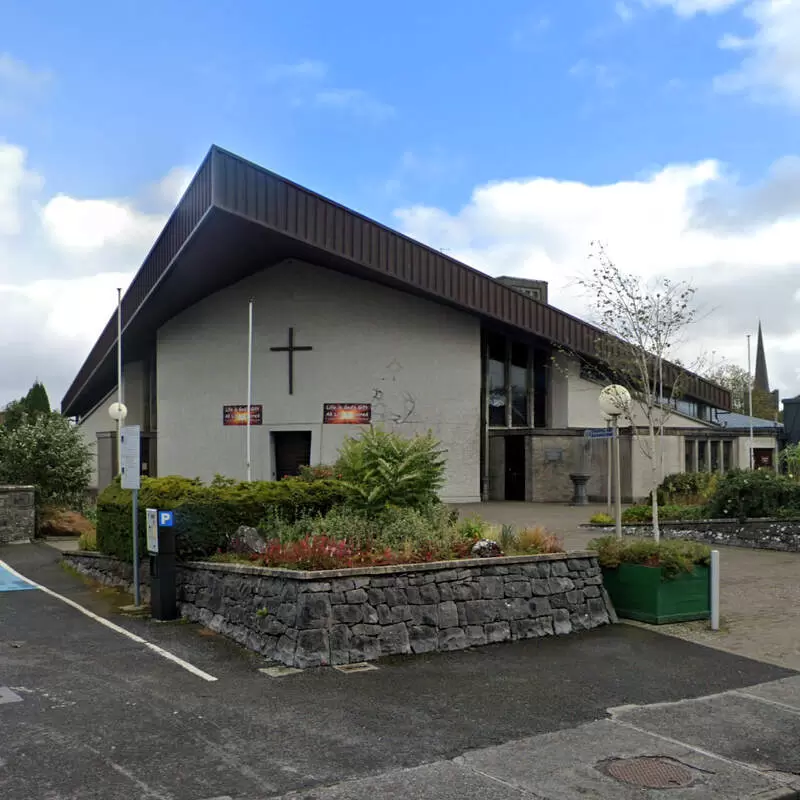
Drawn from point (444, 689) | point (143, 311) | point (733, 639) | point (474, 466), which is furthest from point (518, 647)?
point (143, 311)

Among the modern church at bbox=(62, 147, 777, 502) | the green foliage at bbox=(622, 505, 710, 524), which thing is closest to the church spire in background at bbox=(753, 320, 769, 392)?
the modern church at bbox=(62, 147, 777, 502)

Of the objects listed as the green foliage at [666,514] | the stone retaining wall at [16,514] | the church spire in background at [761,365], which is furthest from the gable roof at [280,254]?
the church spire in background at [761,365]

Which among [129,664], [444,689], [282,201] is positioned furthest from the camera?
[282,201]

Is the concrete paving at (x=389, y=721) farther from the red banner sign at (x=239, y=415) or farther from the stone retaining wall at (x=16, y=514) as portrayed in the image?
the red banner sign at (x=239, y=415)

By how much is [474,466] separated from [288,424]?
21.8 ft

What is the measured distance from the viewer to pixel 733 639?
9477 mm

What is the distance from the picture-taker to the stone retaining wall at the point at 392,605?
27.3 feet

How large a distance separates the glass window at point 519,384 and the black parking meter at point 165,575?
2164 centimetres

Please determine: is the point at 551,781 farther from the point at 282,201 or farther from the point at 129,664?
the point at 282,201

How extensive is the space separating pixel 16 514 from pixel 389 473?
14.6m

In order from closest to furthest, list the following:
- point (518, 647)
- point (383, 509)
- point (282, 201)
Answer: point (518, 647), point (383, 509), point (282, 201)

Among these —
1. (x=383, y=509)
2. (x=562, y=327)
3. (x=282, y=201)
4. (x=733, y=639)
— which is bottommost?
(x=733, y=639)

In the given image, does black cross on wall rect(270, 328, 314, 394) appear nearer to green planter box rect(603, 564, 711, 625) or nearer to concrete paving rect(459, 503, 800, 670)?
concrete paving rect(459, 503, 800, 670)

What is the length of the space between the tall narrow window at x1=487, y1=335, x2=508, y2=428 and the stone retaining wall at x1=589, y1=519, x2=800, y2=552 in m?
11.7
